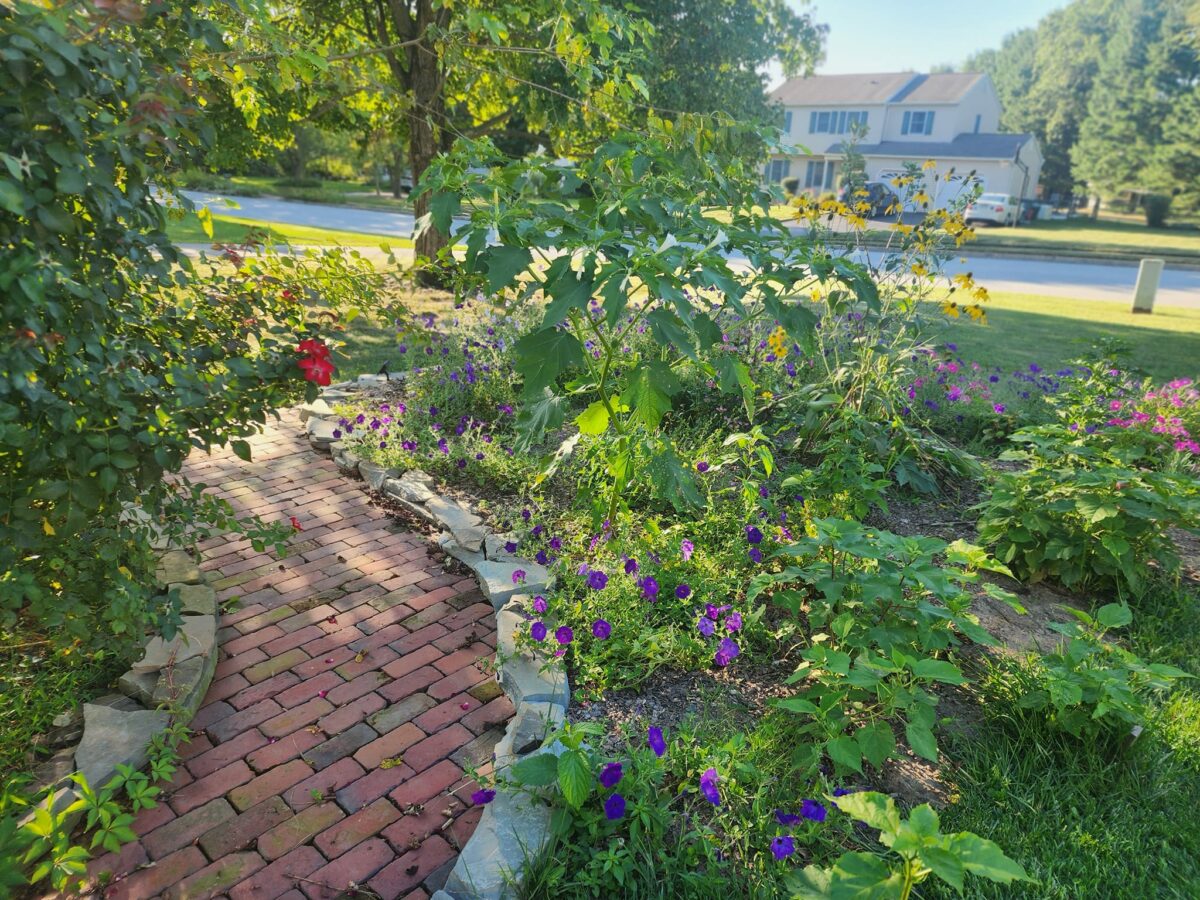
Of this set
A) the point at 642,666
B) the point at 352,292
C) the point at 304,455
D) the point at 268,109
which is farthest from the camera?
the point at 268,109

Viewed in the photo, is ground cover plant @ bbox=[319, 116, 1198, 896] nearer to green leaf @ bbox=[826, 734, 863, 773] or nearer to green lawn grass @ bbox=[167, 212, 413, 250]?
green leaf @ bbox=[826, 734, 863, 773]

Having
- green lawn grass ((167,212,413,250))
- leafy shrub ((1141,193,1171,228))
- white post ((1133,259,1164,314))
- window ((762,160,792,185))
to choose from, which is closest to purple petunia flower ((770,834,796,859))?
green lawn grass ((167,212,413,250))

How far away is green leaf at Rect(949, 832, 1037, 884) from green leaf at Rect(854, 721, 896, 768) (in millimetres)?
511

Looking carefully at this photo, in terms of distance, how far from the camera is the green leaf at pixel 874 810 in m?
1.40

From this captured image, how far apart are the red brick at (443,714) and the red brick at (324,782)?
235 mm

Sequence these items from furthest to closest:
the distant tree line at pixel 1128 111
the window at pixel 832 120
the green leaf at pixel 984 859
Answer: the window at pixel 832 120 → the distant tree line at pixel 1128 111 → the green leaf at pixel 984 859

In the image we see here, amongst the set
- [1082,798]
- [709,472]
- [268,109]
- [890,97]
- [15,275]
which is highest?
[890,97]

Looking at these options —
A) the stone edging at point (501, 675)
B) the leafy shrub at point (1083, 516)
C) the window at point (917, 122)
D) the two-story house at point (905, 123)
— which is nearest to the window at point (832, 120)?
the two-story house at point (905, 123)

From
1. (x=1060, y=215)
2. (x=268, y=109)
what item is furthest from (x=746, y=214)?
(x=1060, y=215)

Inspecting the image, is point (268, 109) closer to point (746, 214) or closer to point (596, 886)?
point (746, 214)

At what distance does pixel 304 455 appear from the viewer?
4223mm

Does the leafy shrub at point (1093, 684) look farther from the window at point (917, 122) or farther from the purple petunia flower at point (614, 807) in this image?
the window at point (917, 122)

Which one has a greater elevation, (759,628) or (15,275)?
(15,275)

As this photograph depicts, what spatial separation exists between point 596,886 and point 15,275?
1838 mm
